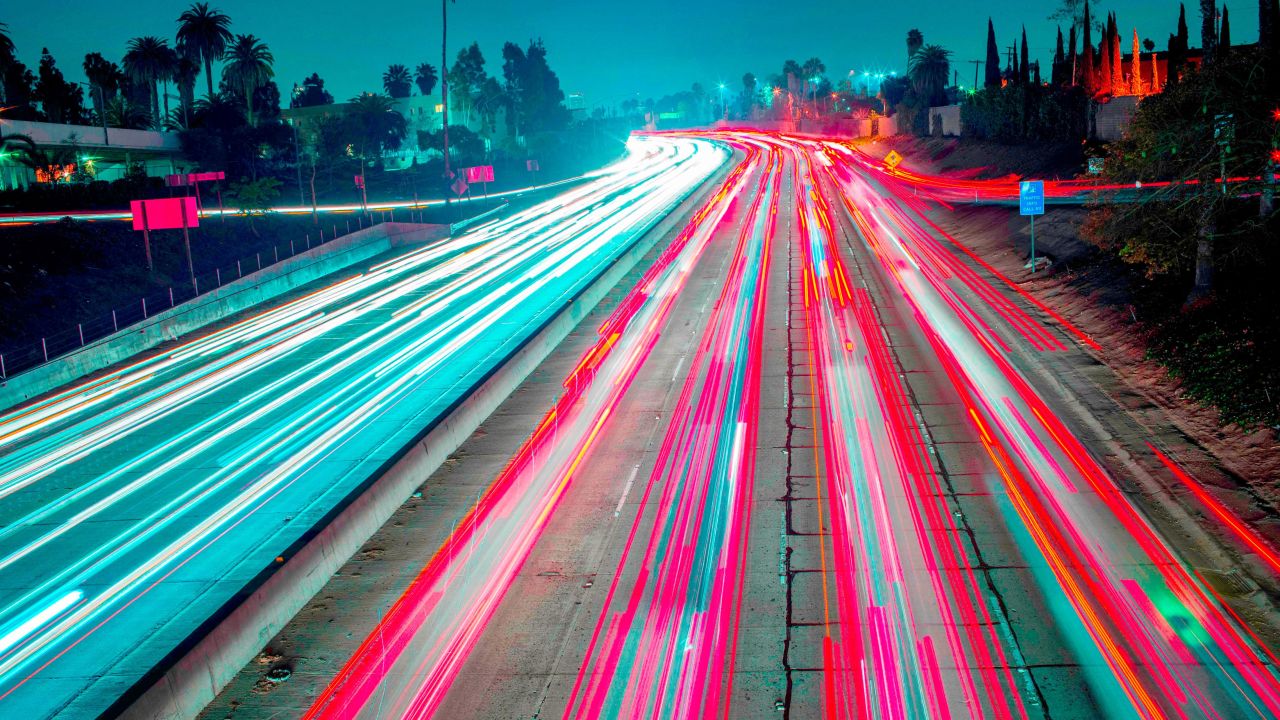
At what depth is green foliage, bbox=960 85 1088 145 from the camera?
197ft

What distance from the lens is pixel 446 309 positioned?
125 feet

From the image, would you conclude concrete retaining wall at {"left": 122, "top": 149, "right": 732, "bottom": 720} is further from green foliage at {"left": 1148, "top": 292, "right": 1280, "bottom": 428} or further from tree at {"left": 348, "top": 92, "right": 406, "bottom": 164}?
tree at {"left": 348, "top": 92, "right": 406, "bottom": 164}

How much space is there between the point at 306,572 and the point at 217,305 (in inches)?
1086

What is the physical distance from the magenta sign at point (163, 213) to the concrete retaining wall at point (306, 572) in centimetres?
2118

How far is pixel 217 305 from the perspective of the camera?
38.2 meters

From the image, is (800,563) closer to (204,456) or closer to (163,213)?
(204,456)

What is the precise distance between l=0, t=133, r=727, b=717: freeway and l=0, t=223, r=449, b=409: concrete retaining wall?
35.0 inches

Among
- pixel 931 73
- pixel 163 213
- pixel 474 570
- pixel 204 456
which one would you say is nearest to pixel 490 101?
pixel 931 73

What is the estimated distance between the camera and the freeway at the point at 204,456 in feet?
45.2

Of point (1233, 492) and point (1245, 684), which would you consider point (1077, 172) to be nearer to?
point (1233, 492)

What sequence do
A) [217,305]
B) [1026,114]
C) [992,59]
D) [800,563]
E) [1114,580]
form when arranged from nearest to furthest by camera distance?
[1114,580], [800,563], [217,305], [1026,114], [992,59]

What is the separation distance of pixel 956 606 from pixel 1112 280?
20.7 meters

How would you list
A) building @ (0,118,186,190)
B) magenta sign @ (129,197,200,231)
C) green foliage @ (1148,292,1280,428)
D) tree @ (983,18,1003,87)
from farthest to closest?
tree @ (983,18,1003,87) → building @ (0,118,186,190) → magenta sign @ (129,197,200,231) → green foliage @ (1148,292,1280,428)

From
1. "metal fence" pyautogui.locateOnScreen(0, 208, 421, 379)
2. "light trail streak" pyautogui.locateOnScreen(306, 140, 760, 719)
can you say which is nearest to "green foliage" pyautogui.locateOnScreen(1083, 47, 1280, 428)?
"light trail streak" pyautogui.locateOnScreen(306, 140, 760, 719)
